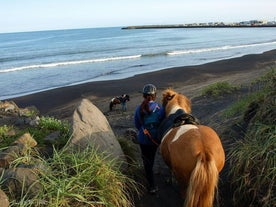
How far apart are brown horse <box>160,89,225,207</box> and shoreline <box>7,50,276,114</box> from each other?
42.5 feet

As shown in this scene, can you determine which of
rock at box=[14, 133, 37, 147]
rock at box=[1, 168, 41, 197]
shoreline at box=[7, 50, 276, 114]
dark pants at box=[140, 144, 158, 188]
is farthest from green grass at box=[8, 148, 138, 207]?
shoreline at box=[7, 50, 276, 114]

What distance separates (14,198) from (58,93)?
55.6 feet

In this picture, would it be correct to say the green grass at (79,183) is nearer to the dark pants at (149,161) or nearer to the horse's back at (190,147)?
the dark pants at (149,161)

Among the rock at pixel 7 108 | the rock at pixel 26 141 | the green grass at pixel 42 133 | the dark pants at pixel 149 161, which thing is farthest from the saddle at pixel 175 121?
the rock at pixel 7 108

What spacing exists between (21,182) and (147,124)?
8.07ft

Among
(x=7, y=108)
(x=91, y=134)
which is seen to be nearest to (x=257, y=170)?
(x=91, y=134)

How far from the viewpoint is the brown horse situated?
4.54 metres

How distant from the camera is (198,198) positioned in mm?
4605

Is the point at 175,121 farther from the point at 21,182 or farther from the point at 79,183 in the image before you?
the point at 21,182

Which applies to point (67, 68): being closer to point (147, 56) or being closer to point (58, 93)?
point (147, 56)

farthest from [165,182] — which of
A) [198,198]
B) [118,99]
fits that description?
[118,99]

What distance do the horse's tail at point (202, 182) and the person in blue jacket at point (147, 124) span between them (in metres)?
1.73

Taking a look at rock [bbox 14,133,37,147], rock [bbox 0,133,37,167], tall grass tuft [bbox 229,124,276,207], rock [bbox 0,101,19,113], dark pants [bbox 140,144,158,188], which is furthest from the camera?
rock [bbox 0,101,19,113]

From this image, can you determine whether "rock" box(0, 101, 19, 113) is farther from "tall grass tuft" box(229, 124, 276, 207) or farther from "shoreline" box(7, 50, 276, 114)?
"tall grass tuft" box(229, 124, 276, 207)
